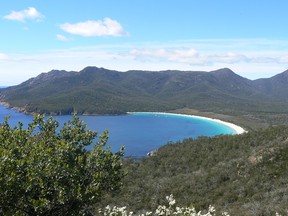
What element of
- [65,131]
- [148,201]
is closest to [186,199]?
[148,201]

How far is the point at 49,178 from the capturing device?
42.1 feet

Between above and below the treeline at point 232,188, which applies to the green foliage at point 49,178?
above

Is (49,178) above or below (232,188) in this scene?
above

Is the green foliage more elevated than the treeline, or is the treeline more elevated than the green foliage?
the green foliage

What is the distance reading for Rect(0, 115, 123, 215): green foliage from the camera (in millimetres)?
11906

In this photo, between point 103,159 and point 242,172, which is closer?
point 103,159

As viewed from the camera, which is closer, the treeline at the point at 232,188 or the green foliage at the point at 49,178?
the green foliage at the point at 49,178

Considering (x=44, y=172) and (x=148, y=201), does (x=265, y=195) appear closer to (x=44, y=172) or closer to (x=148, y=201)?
(x=148, y=201)

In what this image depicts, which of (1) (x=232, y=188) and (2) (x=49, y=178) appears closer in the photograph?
(2) (x=49, y=178)

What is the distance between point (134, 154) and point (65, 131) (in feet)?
430

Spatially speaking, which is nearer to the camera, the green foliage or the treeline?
the green foliage

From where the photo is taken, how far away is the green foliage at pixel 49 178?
39.1 ft

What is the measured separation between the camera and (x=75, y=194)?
43.4 ft

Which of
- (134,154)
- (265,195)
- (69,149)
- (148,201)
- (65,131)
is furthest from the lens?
(134,154)
